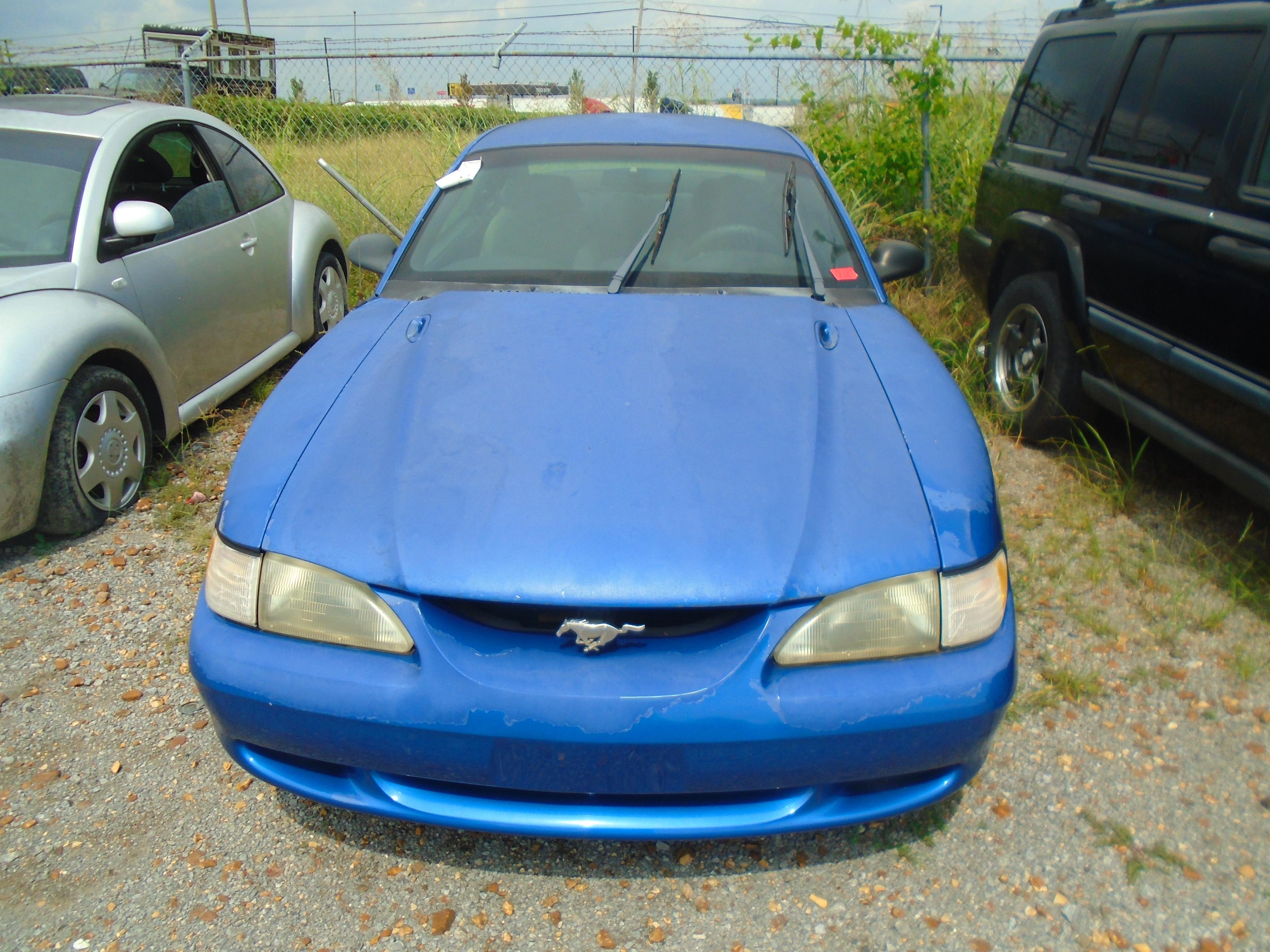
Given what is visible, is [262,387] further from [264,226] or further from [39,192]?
[39,192]

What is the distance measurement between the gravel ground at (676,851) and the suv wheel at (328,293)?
2.81 m

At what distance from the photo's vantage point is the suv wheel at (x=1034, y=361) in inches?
153

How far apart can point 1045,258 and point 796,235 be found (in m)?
1.72

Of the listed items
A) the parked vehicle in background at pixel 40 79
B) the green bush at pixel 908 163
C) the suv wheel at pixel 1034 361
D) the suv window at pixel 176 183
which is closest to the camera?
the suv wheel at pixel 1034 361

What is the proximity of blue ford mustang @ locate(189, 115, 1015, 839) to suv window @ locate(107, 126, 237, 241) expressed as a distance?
94.8 inches

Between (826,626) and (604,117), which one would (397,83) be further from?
(826,626)

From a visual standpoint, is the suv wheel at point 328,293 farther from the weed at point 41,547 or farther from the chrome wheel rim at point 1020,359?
the chrome wheel rim at point 1020,359

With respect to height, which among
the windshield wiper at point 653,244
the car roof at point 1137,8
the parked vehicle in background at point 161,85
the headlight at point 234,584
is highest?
the car roof at point 1137,8

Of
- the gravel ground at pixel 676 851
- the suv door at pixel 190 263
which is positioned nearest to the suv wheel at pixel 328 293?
the suv door at pixel 190 263

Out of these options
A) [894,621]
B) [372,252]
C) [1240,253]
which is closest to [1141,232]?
[1240,253]

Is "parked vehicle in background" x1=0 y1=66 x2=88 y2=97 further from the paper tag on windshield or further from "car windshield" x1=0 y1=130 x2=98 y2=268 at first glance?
the paper tag on windshield

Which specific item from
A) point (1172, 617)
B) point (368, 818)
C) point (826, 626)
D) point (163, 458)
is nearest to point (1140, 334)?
point (1172, 617)

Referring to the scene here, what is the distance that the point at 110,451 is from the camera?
11.6ft

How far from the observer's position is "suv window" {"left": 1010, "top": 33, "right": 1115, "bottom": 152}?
3934 millimetres
